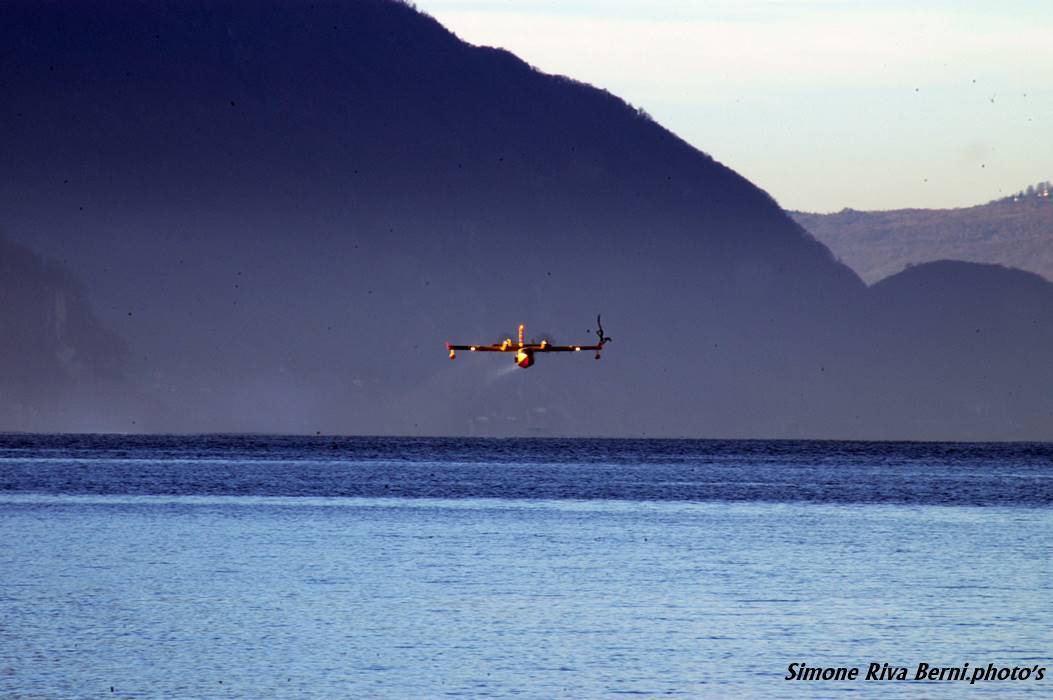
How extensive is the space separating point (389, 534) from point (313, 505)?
27.0 meters

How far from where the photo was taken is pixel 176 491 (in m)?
117

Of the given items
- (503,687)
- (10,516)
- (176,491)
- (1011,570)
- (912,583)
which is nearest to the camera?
(503,687)

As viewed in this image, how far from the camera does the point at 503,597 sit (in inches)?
1906

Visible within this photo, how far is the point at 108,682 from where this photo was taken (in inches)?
1337

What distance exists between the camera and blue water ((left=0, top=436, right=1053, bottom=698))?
1382 inches

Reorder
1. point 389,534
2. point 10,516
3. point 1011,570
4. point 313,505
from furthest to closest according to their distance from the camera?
point 313,505 → point 10,516 → point 389,534 → point 1011,570

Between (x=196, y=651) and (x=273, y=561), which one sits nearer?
(x=196, y=651)

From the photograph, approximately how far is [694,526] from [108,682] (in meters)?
52.5

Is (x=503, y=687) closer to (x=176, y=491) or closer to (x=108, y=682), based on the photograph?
(x=108, y=682)

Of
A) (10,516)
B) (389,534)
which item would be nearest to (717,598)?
(389,534)

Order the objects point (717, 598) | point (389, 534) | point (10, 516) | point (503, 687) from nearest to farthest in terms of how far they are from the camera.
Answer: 1. point (503, 687)
2. point (717, 598)
3. point (389, 534)
4. point (10, 516)

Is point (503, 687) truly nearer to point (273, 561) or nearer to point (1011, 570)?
point (273, 561)

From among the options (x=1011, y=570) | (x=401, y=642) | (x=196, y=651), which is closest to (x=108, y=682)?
(x=196, y=651)

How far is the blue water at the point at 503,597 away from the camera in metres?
35.1
